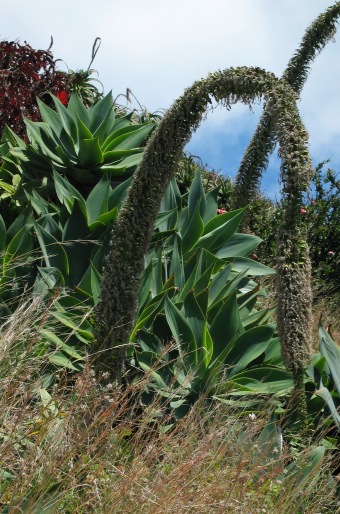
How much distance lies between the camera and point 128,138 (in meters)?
7.88

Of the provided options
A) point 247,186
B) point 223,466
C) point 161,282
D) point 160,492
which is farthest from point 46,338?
point 247,186

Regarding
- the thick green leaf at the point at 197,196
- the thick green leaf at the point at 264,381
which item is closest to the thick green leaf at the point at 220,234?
the thick green leaf at the point at 197,196

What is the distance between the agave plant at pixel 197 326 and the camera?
5508 mm

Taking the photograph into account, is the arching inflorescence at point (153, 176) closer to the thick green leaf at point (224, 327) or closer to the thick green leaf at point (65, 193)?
the thick green leaf at point (224, 327)

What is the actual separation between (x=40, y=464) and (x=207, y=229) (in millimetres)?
3441

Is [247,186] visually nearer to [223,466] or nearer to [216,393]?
[216,393]

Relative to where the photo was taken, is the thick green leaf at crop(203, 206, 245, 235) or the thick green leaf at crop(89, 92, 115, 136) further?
the thick green leaf at crop(89, 92, 115, 136)

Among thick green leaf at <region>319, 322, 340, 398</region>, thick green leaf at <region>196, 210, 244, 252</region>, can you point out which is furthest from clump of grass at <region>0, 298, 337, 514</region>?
thick green leaf at <region>196, 210, 244, 252</region>

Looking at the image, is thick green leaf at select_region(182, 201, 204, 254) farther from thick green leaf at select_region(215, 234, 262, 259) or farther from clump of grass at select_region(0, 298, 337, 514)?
clump of grass at select_region(0, 298, 337, 514)

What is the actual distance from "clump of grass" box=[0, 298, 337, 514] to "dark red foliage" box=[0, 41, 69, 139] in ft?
16.1

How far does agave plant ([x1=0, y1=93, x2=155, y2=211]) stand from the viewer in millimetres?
7531

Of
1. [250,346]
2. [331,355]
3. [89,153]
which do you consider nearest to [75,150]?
[89,153]

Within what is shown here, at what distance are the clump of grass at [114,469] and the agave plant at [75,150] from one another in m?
2.76

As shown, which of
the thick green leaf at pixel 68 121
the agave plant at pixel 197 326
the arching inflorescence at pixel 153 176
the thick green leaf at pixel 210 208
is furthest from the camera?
the thick green leaf at pixel 68 121
